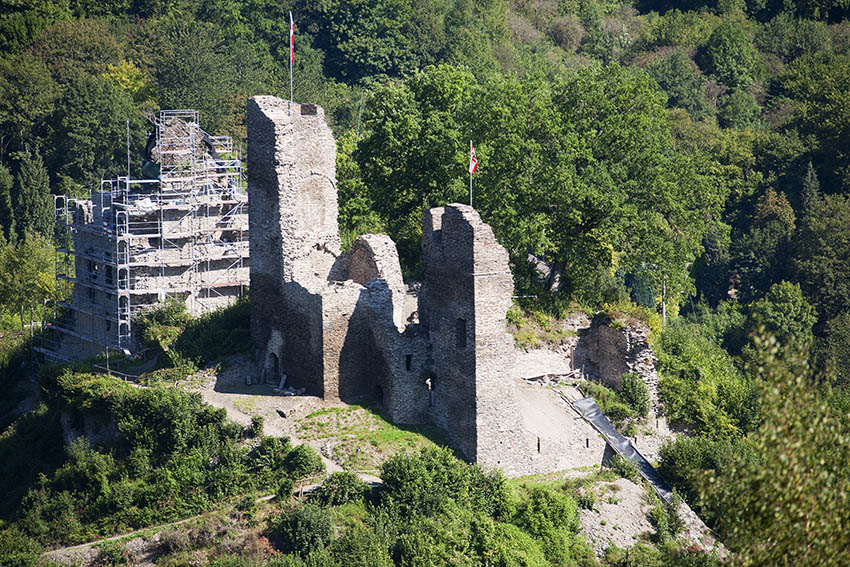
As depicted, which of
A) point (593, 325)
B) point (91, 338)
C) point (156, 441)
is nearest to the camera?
point (156, 441)

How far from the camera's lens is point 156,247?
48812 mm

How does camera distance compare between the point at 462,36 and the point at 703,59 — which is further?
the point at 703,59

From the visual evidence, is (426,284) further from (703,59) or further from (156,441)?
(703,59)

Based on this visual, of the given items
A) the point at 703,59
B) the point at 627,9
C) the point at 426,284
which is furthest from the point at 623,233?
the point at 627,9

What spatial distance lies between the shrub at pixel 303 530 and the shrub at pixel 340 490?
2.82 ft

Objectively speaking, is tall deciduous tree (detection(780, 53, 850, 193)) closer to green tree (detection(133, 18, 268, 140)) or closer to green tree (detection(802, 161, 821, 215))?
green tree (detection(802, 161, 821, 215))

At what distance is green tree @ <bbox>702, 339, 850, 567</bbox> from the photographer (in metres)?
25.2

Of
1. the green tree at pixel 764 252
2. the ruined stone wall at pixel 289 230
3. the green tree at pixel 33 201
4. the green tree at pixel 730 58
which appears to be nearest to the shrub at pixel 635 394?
the ruined stone wall at pixel 289 230

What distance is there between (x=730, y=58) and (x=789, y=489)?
77.7 meters

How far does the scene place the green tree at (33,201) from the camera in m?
72.2

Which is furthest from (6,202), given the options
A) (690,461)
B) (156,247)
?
(690,461)

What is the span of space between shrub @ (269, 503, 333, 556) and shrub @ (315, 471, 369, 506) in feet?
2.82

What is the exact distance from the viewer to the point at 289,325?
41.8 meters

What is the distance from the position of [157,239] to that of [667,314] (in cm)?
2740
